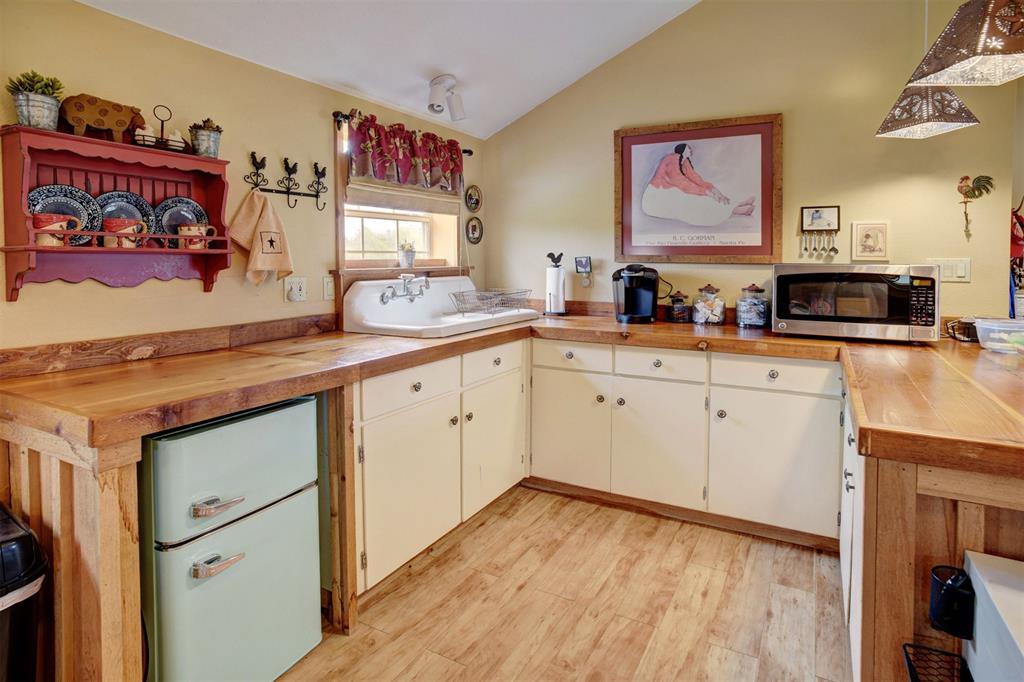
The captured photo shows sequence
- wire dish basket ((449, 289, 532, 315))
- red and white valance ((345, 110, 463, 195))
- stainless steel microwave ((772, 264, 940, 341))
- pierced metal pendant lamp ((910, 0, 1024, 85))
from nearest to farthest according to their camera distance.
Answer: pierced metal pendant lamp ((910, 0, 1024, 85))
stainless steel microwave ((772, 264, 940, 341))
red and white valance ((345, 110, 463, 195))
wire dish basket ((449, 289, 532, 315))

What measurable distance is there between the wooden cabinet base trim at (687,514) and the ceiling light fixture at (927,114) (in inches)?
63.9

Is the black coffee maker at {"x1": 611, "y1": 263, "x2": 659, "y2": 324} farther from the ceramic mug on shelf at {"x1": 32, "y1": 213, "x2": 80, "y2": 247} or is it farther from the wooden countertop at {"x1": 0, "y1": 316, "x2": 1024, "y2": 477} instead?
the ceramic mug on shelf at {"x1": 32, "y1": 213, "x2": 80, "y2": 247}

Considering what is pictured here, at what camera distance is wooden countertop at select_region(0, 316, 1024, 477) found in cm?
121

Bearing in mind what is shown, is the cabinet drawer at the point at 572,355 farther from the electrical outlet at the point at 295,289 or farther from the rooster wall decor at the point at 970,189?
the rooster wall decor at the point at 970,189

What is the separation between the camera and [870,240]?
2.73m

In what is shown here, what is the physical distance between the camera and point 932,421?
128 centimetres

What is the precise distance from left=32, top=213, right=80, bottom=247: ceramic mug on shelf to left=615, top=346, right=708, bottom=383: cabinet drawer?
2132 millimetres

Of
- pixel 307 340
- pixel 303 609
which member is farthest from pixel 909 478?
pixel 307 340

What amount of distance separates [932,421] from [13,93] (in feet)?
7.85

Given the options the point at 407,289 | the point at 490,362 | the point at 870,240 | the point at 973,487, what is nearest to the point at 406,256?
the point at 407,289

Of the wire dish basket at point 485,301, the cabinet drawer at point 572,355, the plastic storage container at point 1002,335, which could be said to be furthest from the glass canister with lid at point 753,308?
the wire dish basket at point 485,301

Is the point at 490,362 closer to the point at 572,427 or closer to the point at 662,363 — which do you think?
the point at 572,427

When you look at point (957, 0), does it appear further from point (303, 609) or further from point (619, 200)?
point (303, 609)

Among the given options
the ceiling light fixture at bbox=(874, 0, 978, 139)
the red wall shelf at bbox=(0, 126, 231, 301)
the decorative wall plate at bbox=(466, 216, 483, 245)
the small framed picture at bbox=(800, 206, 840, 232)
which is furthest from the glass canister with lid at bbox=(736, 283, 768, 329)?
the red wall shelf at bbox=(0, 126, 231, 301)
